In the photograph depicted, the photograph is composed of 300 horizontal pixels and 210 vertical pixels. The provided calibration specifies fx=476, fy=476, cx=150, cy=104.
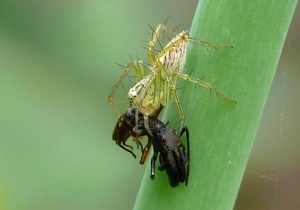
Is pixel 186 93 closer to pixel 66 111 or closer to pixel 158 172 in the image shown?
pixel 158 172

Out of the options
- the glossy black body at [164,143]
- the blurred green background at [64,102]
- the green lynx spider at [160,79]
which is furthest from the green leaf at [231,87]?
the blurred green background at [64,102]

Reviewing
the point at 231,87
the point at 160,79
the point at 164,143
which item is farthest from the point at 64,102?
the point at 231,87

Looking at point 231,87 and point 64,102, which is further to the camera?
point 64,102

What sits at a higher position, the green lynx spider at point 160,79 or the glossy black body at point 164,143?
the green lynx spider at point 160,79

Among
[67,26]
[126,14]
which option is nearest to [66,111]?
[67,26]

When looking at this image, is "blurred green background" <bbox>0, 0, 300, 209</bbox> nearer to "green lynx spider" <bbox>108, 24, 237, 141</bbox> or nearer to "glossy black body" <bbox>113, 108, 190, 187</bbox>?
"green lynx spider" <bbox>108, 24, 237, 141</bbox>

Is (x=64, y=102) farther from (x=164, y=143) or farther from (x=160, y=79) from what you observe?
(x=164, y=143)

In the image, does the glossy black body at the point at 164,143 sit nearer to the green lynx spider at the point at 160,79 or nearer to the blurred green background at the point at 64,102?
the green lynx spider at the point at 160,79
